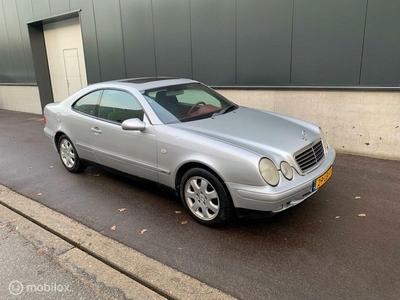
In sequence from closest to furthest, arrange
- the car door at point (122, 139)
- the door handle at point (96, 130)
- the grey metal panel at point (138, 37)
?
the car door at point (122, 139) → the door handle at point (96, 130) → the grey metal panel at point (138, 37)

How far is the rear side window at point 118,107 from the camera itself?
158 inches

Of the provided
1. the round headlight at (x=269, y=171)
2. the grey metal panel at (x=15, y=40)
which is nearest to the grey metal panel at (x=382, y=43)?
the round headlight at (x=269, y=171)

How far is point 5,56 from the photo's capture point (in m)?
13.1

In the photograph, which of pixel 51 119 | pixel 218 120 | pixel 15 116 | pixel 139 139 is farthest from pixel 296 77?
pixel 15 116

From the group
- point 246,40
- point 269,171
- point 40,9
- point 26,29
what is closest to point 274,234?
point 269,171

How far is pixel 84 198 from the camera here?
4.34 m

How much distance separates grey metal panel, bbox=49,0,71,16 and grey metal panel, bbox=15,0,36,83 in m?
1.38

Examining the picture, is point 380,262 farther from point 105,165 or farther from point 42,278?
point 105,165

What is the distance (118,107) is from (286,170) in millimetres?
2383

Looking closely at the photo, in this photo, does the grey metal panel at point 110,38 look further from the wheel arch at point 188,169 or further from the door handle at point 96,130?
the wheel arch at point 188,169

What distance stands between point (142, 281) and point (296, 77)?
4822 mm

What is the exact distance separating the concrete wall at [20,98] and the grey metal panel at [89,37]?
3540 millimetres

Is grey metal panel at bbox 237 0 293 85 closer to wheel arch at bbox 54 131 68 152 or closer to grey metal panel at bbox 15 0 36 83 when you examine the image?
wheel arch at bbox 54 131 68 152

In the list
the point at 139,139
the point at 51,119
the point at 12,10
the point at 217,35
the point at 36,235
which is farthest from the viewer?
the point at 12,10
